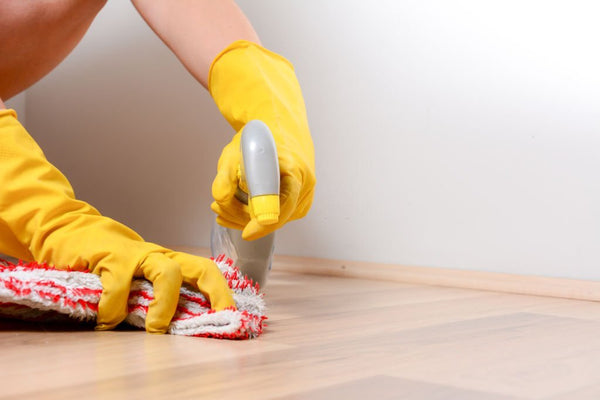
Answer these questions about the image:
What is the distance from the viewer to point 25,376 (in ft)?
1.49

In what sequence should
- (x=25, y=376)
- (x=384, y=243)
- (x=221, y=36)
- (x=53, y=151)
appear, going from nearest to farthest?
(x=25, y=376)
(x=221, y=36)
(x=384, y=243)
(x=53, y=151)

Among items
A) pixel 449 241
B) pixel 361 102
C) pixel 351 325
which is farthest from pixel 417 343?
pixel 361 102

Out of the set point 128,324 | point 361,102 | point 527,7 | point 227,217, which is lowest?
point 128,324

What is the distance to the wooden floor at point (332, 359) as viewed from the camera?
0.43 metres

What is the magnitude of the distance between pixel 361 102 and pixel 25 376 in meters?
0.87

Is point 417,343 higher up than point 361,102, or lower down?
lower down

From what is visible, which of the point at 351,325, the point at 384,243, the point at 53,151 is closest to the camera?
the point at 351,325

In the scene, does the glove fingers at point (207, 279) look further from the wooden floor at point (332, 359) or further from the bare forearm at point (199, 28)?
the bare forearm at point (199, 28)

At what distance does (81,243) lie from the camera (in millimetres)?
646

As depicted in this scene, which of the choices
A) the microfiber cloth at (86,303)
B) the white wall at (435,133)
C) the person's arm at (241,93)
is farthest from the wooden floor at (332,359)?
the white wall at (435,133)

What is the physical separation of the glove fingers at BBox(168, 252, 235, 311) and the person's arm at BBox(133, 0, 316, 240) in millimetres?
45

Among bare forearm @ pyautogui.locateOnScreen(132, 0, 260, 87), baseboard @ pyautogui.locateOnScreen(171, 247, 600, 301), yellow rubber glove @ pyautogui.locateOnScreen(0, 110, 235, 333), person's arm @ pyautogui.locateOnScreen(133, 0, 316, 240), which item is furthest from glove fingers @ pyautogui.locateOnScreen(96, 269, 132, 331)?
baseboard @ pyautogui.locateOnScreen(171, 247, 600, 301)

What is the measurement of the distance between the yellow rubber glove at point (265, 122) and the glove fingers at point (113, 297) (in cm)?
12

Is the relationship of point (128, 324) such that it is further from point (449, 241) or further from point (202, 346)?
point (449, 241)
